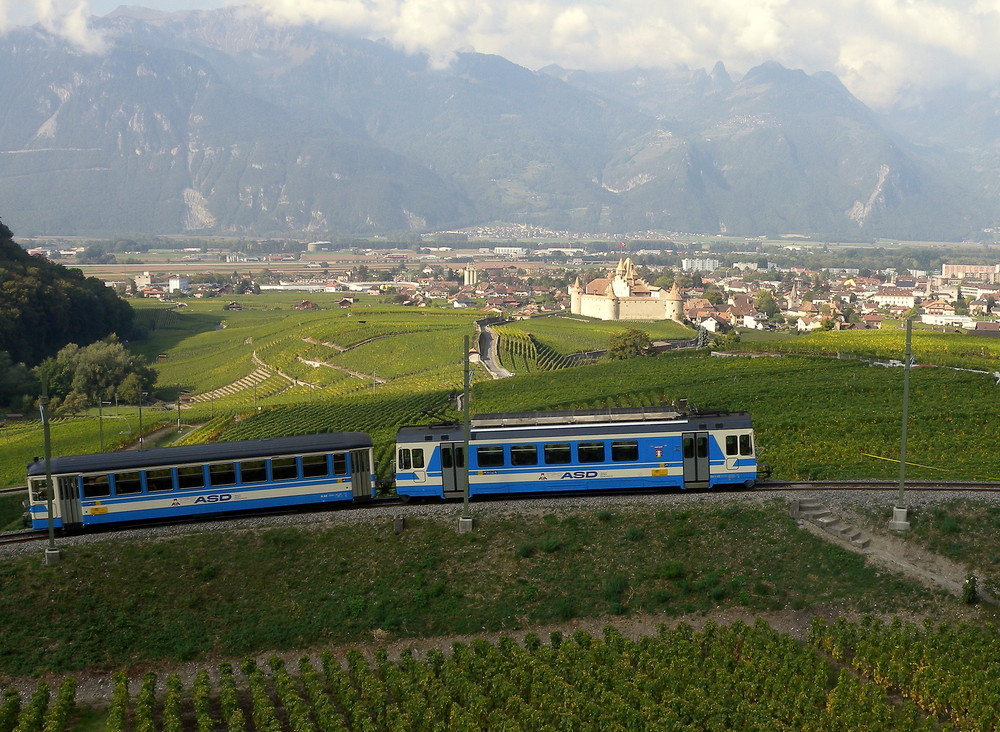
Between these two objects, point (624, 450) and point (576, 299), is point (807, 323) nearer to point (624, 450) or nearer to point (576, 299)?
point (576, 299)

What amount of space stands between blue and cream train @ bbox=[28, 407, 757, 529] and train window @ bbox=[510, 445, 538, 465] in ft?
0.10

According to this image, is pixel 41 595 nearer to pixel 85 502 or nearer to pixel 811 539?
pixel 85 502

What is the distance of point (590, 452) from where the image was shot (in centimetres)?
3044

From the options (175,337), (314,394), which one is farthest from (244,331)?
(314,394)

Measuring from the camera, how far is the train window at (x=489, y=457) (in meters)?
30.5

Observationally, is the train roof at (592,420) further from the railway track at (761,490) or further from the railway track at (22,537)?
the railway track at (22,537)

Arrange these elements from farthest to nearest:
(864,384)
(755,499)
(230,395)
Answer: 1. (230,395)
2. (864,384)
3. (755,499)

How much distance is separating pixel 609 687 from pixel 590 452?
10638mm

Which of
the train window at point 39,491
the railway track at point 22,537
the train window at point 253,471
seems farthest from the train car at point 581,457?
the railway track at point 22,537

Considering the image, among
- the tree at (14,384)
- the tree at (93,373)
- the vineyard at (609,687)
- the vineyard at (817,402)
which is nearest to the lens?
the vineyard at (609,687)

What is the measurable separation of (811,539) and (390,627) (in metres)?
11.5

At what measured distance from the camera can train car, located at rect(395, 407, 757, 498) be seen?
30203 millimetres

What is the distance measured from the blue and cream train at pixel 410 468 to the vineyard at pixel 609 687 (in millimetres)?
7261

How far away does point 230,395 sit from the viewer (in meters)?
97.8
